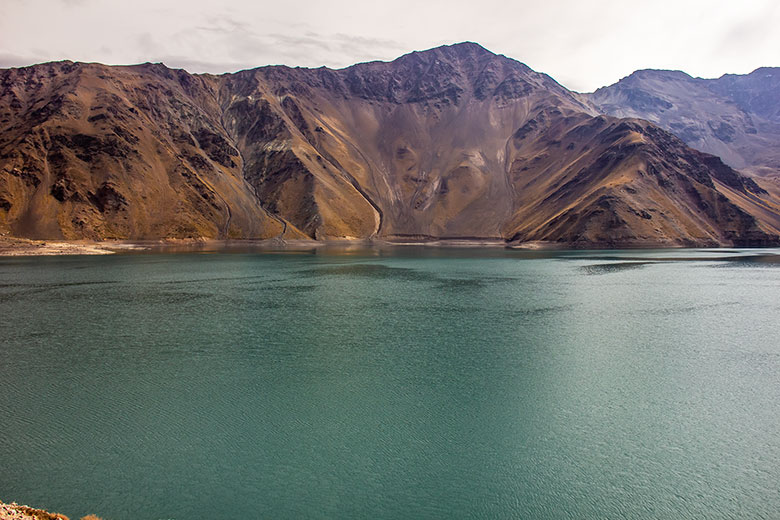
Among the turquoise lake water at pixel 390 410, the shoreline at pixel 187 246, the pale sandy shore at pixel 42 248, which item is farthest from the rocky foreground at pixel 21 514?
the pale sandy shore at pixel 42 248

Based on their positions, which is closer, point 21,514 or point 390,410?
point 21,514

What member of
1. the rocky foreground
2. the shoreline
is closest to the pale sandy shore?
the shoreline

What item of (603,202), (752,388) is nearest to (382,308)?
(752,388)

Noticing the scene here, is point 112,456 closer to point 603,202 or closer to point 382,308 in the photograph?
point 382,308

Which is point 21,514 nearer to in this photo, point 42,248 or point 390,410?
point 390,410

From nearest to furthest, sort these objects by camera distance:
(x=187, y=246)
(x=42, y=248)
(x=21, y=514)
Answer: (x=21, y=514)
(x=42, y=248)
(x=187, y=246)

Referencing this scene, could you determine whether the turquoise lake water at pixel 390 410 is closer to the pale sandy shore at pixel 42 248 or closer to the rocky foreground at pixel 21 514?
the rocky foreground at pixel 21 514

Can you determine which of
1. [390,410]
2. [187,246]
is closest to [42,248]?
[187,246]

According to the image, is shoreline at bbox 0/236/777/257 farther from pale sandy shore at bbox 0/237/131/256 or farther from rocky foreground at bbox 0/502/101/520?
rocky foreground at bbox 0/502/101/520

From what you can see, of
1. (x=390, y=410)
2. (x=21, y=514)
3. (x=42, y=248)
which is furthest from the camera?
(x=42, y=248)
